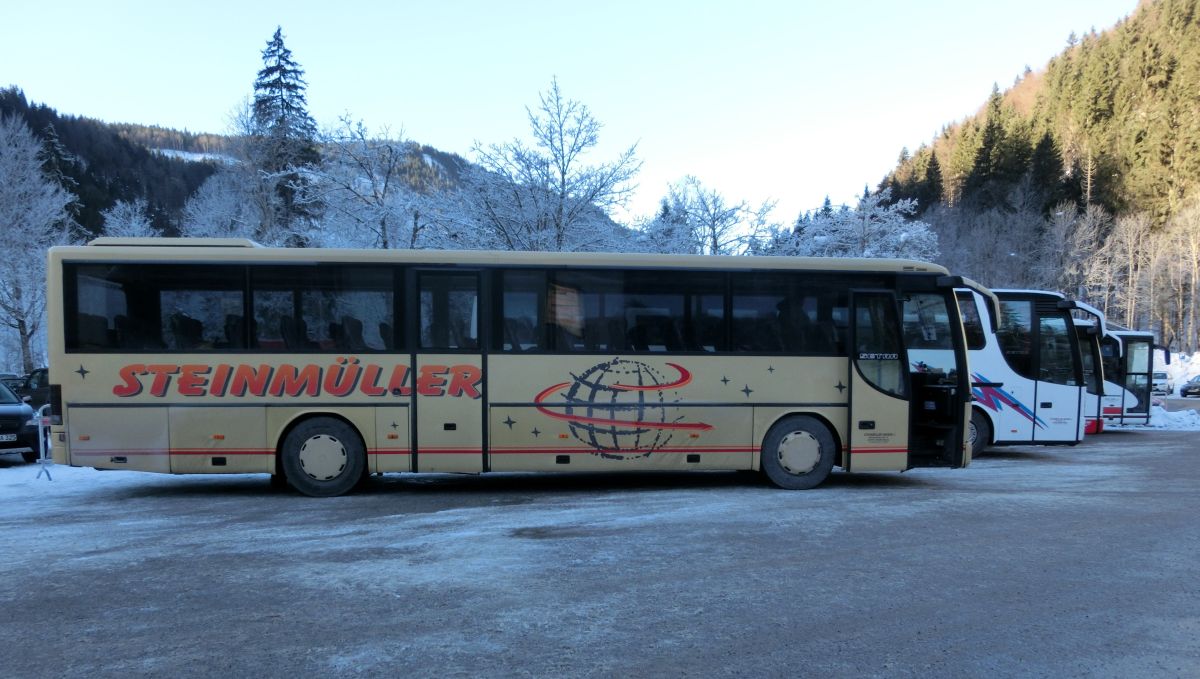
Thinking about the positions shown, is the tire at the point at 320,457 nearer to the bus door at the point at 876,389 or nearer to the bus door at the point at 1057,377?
the bus door at the point at 876,389

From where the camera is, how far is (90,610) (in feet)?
15.9

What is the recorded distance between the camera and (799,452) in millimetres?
9367

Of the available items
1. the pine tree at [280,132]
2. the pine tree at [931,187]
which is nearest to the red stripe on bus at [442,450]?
the pine tree at [280,132]

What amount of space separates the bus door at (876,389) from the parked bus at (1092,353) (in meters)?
8.40

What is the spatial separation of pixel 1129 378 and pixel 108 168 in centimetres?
9987

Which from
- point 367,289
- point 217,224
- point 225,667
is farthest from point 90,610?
point 217,224

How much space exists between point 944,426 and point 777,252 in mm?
22408

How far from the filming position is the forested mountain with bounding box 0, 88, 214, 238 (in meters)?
62.1

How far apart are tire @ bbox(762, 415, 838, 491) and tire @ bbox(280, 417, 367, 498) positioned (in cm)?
549

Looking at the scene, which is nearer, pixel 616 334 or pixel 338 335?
pixel 338 335

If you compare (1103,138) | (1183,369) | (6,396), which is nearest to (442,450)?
(6,396)

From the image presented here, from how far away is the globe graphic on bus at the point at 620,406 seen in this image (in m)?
9.06

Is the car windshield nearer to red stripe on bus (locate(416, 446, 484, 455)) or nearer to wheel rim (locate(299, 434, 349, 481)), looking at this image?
wheel rim (locate(299, 434, 349, 481))

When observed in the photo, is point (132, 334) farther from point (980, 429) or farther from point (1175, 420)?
point (1175, 420)
